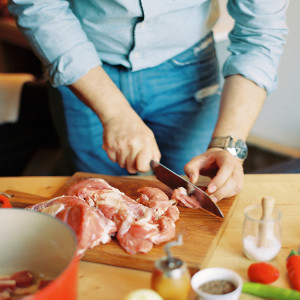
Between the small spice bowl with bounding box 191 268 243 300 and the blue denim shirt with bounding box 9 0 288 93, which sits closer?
the small spice bowl with bounding box 191 268 243 300

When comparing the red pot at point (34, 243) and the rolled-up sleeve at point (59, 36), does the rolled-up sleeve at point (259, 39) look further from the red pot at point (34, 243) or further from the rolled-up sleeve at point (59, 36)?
the red pot at point (34, 243)

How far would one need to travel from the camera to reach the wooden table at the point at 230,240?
0.89 m

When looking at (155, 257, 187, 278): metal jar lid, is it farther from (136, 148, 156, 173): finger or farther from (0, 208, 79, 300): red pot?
(136, 148, 156, 173): finger

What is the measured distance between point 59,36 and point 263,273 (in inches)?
34.1

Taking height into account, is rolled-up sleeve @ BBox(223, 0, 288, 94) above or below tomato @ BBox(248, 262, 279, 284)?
above

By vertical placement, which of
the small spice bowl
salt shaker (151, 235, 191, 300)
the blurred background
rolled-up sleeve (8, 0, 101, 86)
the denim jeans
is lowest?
the blurred background

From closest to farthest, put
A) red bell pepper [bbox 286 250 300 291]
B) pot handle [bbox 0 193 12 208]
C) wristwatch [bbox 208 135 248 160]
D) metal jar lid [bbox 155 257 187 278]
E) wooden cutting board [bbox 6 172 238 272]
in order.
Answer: metal jar lid [bbox 155 257 187 278] < red bell pepper [bbox 286 250 300 291] < wooden cutting board [bbox 6 172 238 272] < pot handle [bbox 0 193 12 208] < wristwatch [bbox 208 135 248 160]

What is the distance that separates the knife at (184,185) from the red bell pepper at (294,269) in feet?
0.81

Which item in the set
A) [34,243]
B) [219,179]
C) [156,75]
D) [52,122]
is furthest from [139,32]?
[52,122]

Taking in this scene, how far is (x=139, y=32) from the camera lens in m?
1.39

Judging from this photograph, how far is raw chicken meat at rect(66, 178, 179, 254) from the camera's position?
101 cm

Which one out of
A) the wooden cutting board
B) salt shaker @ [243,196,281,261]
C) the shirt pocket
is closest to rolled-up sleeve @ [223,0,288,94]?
the shirt pocket

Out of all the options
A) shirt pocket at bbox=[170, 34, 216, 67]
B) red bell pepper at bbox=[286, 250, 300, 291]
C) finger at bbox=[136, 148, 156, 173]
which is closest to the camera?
red bell pepper at bbox=[286, 250, 300, 291]

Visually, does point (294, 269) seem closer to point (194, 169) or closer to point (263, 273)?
point (263, 273)
